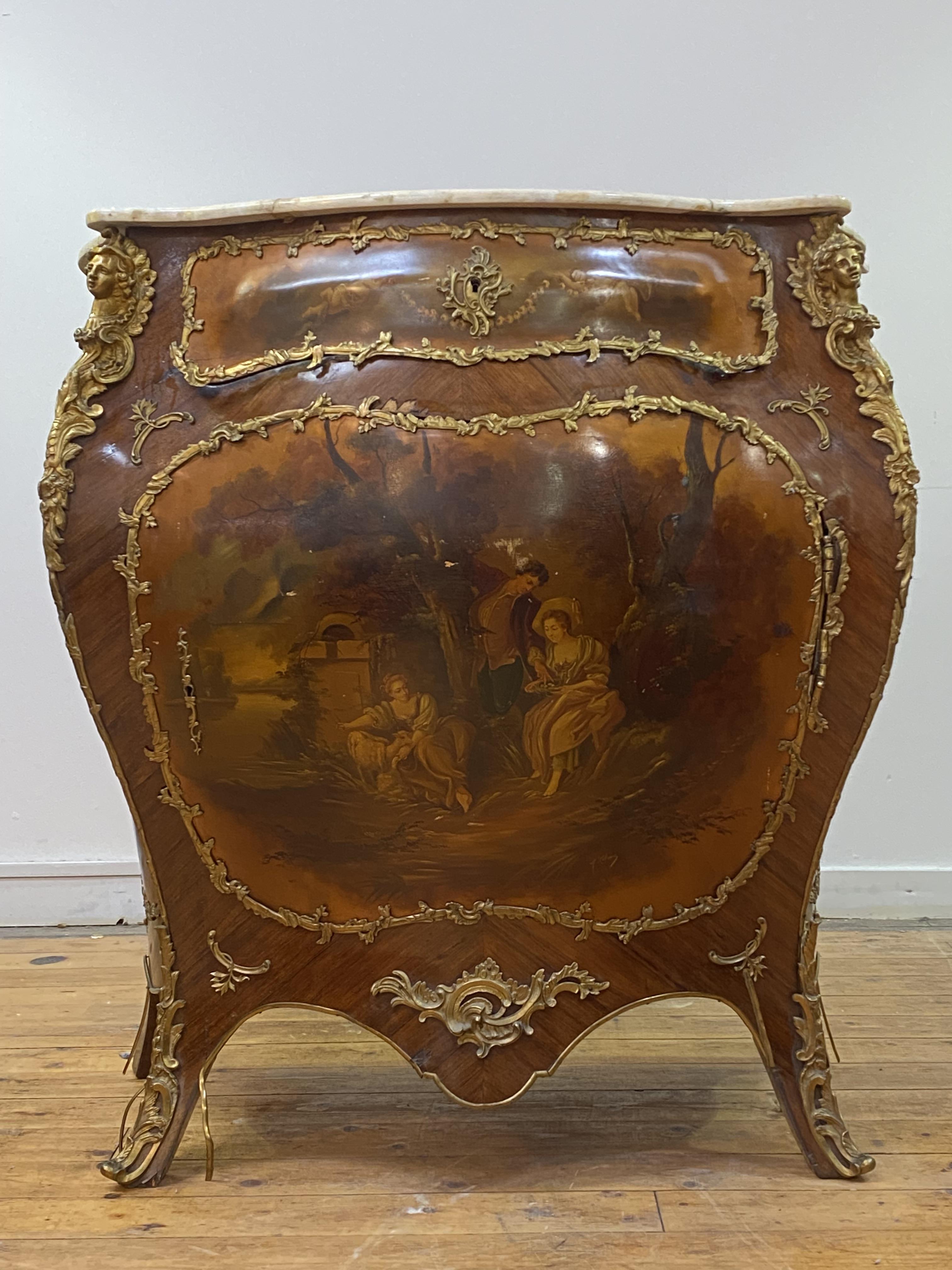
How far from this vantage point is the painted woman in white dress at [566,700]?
1702 mm

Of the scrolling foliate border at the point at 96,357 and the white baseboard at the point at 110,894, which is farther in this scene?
the white baseboard at the point at 110,894

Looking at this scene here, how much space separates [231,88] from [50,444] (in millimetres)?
1610

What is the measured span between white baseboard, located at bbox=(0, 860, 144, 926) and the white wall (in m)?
1.25

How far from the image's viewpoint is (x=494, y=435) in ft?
5.56

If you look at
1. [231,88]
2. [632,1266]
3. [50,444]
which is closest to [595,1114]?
[632,1266]

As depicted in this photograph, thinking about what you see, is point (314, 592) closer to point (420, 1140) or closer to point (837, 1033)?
point (420, 1140)

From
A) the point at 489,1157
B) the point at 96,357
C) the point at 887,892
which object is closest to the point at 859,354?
the point at 96,357

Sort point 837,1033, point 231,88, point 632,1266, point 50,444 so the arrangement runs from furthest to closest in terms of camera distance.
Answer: point 231,88 → point 837,1033 → point 50,444 → point 632,1266

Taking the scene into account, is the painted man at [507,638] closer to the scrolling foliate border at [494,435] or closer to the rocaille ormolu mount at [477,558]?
the rocaille ormolu mount at [477,558]

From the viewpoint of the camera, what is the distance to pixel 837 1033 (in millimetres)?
2404

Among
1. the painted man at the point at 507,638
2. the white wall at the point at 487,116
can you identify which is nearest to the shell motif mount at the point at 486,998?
the painted man at the point at 507,638

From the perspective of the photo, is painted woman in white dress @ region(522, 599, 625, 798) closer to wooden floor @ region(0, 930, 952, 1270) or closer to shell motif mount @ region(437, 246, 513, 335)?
shell motif mount @ region(437, 246, 513, 335)

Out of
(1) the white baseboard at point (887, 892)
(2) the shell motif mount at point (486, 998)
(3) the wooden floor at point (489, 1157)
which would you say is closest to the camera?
(3) the wooden floor at point (489, 1157)

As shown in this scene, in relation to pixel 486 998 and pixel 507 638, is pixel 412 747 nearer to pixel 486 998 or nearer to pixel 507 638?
pixel 507 638
